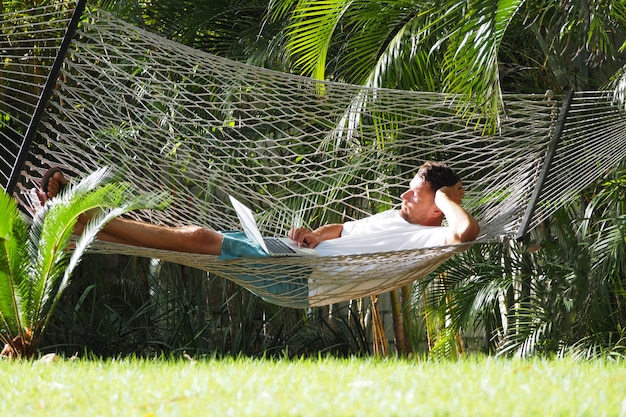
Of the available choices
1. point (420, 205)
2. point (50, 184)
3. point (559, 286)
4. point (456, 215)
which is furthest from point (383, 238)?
point (50, 184)

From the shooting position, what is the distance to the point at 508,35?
4211 millimetres

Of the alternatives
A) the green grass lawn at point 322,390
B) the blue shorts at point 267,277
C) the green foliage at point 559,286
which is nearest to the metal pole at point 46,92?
the blue shorts at point 267,277

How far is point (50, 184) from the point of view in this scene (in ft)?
10.4

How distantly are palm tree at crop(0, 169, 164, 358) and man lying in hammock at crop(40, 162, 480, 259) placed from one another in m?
0.10

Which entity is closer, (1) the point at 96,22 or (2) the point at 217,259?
(2) the point at 217,259

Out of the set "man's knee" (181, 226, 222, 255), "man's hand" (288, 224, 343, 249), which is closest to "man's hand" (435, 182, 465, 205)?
"man's hand" (288, 224, 343, 249)

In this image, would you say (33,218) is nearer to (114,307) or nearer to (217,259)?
(217,259)

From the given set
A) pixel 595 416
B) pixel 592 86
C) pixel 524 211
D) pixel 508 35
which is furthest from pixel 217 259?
pixel 592 86

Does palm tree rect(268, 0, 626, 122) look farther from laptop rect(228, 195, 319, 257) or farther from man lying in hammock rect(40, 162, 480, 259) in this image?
laptop rect(228, 195, 319, 257)

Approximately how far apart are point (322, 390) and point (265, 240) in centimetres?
124

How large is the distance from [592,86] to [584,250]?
95cm

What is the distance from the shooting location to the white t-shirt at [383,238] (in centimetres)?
318

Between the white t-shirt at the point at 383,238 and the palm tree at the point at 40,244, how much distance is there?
0.66 metres

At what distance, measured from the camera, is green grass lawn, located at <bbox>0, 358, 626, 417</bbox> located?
170cm
